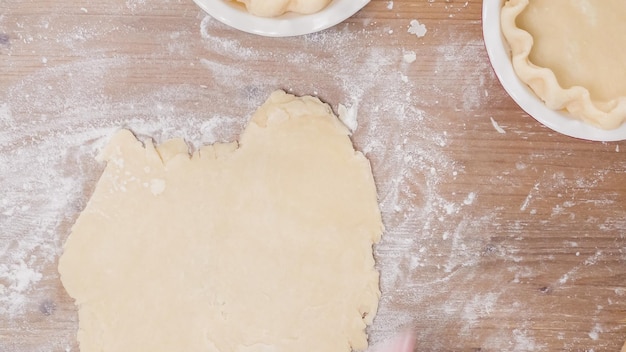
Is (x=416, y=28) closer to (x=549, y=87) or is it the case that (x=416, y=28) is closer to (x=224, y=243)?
(x=549, y=87)

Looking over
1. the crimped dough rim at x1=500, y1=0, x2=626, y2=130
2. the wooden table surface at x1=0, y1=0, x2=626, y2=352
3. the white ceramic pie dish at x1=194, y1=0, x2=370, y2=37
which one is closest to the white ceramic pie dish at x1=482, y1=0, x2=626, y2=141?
the crimped dough rim at x1=500, y1=0, x2=626, y2=130

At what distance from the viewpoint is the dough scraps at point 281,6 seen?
1.45 meters

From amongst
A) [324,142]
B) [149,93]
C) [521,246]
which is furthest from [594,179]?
[149,93]

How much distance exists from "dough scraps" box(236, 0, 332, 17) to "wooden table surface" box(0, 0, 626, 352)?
160 millimetres

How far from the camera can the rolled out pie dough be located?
64.0 inches

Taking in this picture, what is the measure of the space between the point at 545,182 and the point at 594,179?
131mm

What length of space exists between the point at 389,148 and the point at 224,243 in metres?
0.49

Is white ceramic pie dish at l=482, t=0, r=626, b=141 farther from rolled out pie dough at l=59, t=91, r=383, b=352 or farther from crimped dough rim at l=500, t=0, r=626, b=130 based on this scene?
rolled out pie dough at l=59, t=91, r=383, b=352

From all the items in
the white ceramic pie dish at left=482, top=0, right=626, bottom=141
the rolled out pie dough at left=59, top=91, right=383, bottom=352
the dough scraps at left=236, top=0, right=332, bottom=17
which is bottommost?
the rolled out pie dough at left=59, top=91, right=383, bottom=352

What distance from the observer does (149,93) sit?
5.43ft

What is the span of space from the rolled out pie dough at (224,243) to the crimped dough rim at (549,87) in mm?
462

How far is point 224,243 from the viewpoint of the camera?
163cm

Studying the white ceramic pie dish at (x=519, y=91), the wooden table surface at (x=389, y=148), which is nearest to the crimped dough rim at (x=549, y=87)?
the white ceramic pie dish at (x=519, y=91)

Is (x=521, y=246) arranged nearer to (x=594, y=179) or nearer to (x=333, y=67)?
(x=594, y=179)
